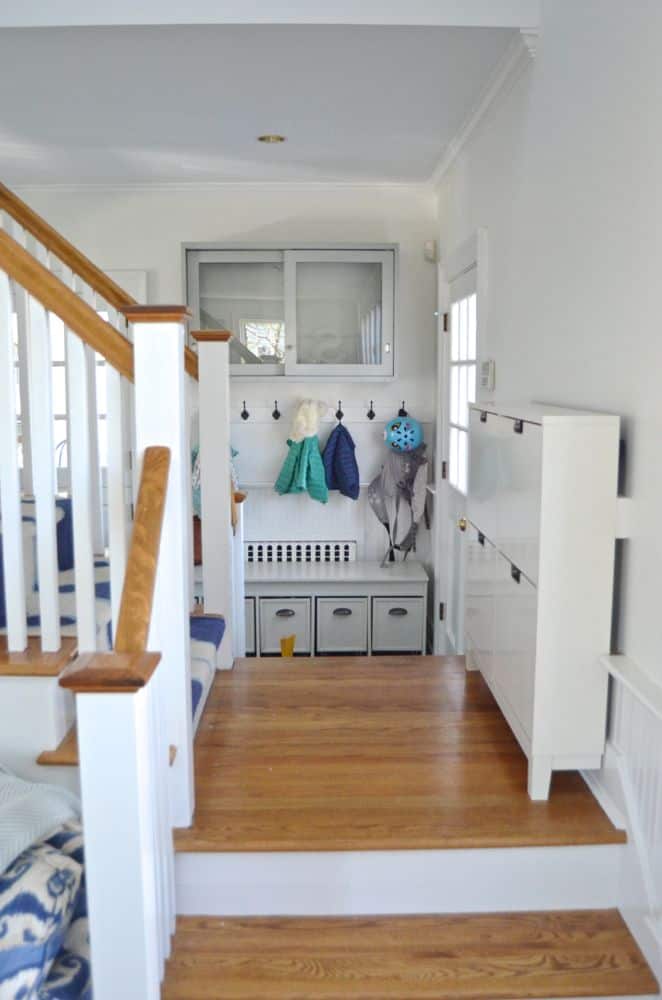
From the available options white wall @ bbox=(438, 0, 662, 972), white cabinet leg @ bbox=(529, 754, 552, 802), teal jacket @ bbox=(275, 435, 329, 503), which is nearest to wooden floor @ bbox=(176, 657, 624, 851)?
white cabinet leg @ bbox=(529, 754, 552, 802)

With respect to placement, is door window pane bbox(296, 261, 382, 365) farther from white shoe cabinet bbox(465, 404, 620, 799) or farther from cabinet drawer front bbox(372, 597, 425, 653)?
white shoe cabinet bbox(465, 404, 620, 799)

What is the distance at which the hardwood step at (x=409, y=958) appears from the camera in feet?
5.82

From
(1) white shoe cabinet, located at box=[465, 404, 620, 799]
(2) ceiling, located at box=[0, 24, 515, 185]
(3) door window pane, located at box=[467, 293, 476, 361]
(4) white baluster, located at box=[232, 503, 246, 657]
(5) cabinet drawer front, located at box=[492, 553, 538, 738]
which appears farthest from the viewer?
(3) door window pane, located at box=[467, 293, 476, 361]

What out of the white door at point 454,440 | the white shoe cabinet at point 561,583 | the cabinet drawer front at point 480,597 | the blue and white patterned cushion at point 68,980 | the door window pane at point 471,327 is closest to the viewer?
the blue and white patterned cushion at point 68,980

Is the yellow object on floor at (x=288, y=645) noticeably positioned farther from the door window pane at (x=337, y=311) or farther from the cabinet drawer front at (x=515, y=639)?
the cabinet drawer front at (x=515, y=639)

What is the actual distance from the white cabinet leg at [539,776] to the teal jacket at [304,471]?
279cm

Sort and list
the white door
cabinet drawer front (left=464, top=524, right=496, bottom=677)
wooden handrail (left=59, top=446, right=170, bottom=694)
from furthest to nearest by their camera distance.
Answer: the white door, cabinet drawer front (left=464, top=524, right=496, bottom=677), wooden handrail (left=59, top=446, right=170, bottom=694)

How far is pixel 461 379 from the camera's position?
13.5ft

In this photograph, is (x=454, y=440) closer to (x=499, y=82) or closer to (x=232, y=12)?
(x=499, y=82)

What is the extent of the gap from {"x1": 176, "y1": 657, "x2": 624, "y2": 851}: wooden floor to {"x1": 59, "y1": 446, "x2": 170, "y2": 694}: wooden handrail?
0.69 m

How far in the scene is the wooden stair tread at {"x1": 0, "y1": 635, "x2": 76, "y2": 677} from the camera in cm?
192

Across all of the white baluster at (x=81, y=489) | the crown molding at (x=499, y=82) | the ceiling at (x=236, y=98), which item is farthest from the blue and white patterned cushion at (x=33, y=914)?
the crown molding at (x=499, y=82)

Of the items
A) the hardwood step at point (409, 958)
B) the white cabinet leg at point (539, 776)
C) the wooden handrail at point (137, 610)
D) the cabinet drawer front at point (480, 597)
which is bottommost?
the hardwood step at point (409, 958)

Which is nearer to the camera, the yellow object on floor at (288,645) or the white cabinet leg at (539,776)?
the white cabinet leg at (539,776)
